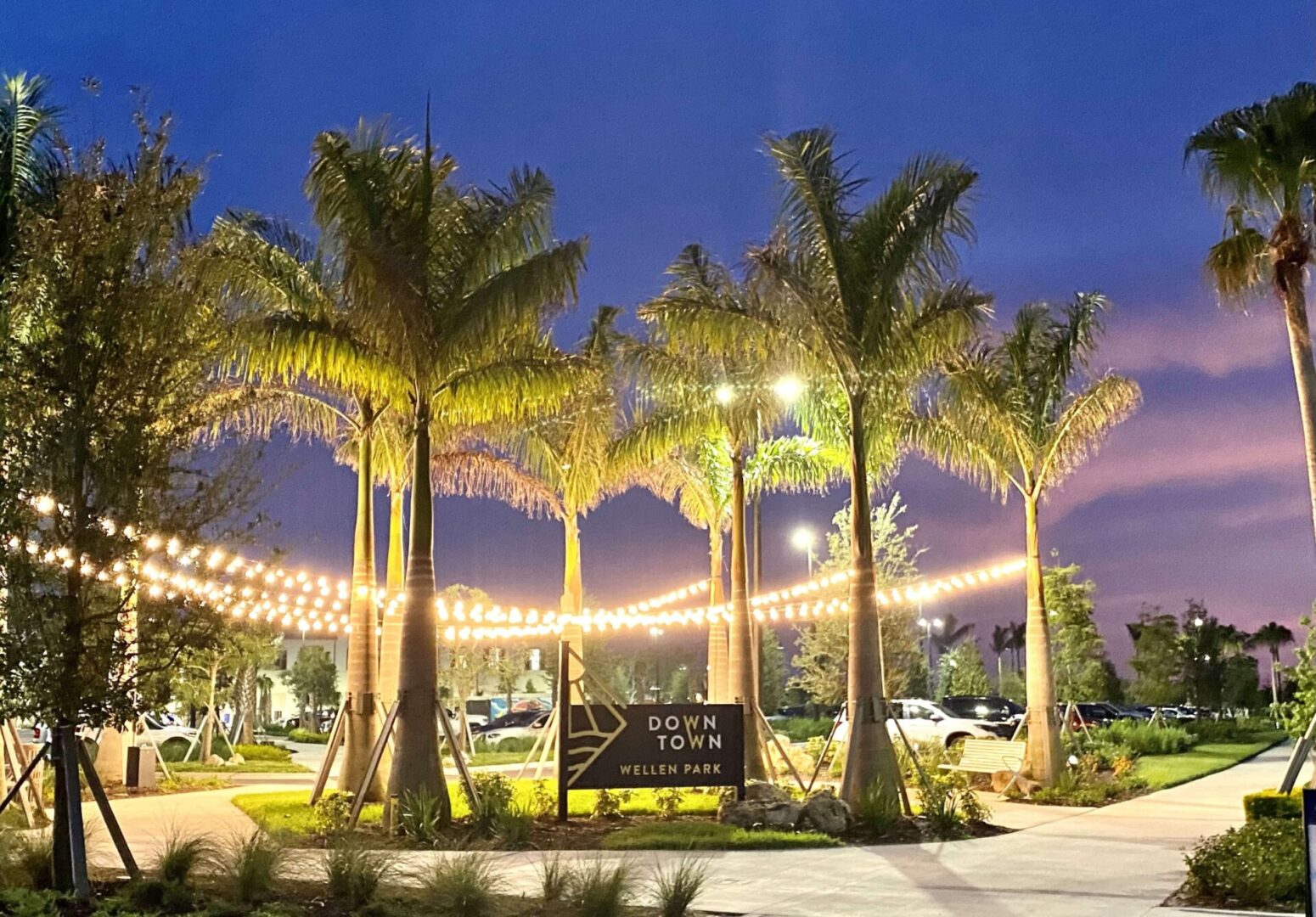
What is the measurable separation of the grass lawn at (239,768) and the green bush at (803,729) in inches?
715

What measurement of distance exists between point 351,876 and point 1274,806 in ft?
32.0

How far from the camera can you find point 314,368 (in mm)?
17156

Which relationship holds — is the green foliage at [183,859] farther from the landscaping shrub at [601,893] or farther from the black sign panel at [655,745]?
the black sign panel at [655,745]

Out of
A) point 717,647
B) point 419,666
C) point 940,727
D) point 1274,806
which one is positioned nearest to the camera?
point 1274,806

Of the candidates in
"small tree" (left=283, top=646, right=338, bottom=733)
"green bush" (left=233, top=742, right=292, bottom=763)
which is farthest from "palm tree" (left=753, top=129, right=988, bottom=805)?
"small tree" (left=283, top=646, right=338, bottom=733)

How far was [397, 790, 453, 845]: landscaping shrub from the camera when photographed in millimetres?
15125

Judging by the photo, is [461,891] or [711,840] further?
[711,840]

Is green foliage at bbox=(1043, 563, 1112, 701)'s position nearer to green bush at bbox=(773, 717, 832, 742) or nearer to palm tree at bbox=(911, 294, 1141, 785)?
green bush at bbox=(773, 717, 832, 742)

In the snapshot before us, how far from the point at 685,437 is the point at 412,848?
998cm

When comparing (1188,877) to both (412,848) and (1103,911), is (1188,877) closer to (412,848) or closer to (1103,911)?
(1103,911)

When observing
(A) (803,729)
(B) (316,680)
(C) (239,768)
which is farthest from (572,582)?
(B) (316,680)

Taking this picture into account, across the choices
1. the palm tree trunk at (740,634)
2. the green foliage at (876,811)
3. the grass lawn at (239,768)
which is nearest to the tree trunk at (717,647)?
the palm tree trunk at (740,634)

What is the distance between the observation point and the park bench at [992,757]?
73.3 ft

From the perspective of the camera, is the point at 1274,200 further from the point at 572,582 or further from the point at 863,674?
the point at 572,582
